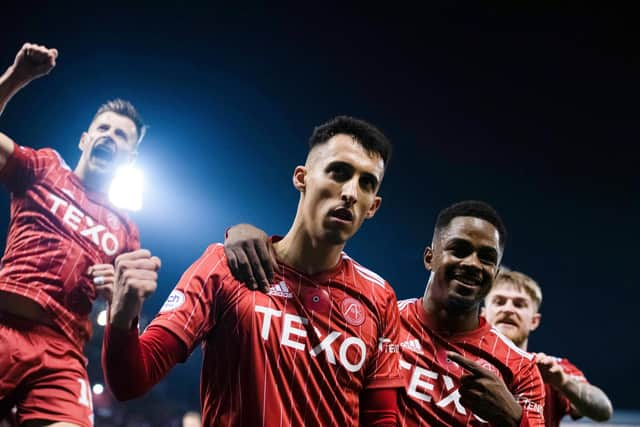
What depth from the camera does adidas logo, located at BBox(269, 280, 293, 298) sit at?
6.43 feet

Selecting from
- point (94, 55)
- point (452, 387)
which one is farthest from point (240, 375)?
point (94, 55)

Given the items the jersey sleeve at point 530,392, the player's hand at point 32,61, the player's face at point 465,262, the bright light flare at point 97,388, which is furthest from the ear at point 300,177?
the bright light flare at point 97,388

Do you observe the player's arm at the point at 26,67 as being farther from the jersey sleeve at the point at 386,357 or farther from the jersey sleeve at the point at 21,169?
the jersey sleeve at the point at 386,357

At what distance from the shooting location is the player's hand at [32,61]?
2406 millimetres

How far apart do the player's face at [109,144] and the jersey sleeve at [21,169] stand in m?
0.33

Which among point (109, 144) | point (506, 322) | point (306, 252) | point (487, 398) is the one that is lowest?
point (487, 398)

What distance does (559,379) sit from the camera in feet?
9.63

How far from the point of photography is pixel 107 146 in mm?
3527

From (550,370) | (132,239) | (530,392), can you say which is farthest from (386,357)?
(132,239)

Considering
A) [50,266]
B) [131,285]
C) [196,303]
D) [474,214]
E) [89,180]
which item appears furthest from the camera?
[89,180]

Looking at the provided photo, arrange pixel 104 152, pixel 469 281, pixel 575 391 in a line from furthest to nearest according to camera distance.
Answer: pixel 104 152 < pixel 575 391 < pixel 469 281

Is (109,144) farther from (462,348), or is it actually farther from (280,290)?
(462,348)

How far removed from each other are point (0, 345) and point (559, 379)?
277 cm

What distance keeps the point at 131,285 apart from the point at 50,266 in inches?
73.1
